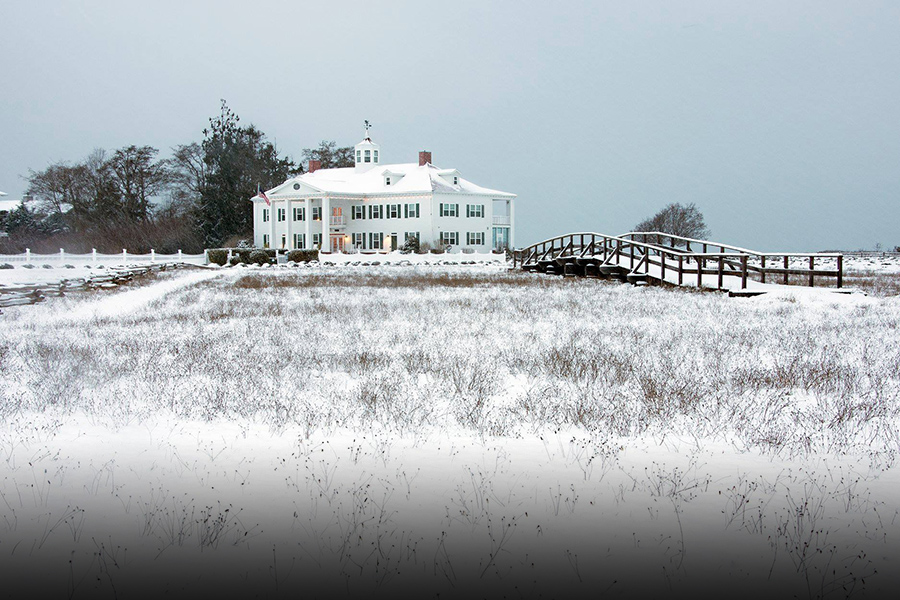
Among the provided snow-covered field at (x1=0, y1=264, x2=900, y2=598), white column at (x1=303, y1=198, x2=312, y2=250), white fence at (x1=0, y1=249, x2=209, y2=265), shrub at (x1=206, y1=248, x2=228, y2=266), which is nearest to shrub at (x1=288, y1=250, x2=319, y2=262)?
shrub at (x1=206, y1=248, x2=228, y2=266)

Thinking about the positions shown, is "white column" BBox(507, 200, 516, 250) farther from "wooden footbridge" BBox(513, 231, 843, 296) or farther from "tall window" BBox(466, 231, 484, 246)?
"wooden footbridge" BBox(513, 231, 843, 296)

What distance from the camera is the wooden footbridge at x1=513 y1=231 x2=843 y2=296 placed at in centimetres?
1958

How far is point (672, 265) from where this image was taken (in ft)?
83.7

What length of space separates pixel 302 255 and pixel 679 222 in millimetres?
35047

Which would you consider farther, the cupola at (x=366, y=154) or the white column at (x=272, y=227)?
the cupola at (x=366, y=154)

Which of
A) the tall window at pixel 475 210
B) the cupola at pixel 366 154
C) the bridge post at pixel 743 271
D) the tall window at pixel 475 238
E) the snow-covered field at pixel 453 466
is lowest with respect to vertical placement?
the snow-covered field at pixel 453 466

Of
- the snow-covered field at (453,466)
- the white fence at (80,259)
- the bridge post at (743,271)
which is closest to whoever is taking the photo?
the snow-covered field at (453,466)

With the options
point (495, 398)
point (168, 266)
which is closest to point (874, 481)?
point (495, 398)

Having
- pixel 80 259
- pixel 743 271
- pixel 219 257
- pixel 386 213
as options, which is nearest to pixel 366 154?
pixel 386 213

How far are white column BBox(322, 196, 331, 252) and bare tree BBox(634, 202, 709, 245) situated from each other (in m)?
28.9

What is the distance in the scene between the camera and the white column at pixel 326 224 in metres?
60.3

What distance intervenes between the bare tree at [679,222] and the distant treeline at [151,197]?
128 ft

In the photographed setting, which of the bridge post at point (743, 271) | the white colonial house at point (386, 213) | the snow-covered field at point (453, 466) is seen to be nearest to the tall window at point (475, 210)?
the white colonial house at point (386, 213)

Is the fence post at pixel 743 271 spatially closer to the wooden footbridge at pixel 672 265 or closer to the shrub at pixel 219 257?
the wooden footbridge at pixel 672 265
